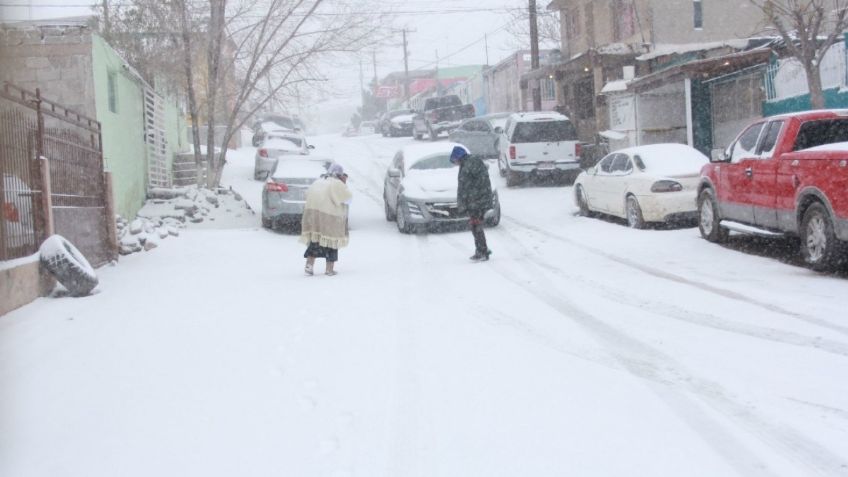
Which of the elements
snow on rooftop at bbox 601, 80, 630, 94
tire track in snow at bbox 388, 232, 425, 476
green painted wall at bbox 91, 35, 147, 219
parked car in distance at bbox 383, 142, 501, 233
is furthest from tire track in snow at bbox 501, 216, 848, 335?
snow on rooftop at bbox 601, 80, 630, 94

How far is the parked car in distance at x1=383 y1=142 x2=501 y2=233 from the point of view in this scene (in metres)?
15.4

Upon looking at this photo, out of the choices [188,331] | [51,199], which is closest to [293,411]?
[188,331]

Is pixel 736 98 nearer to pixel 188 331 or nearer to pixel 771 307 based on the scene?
pixel 771 307

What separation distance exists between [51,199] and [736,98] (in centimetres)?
1581

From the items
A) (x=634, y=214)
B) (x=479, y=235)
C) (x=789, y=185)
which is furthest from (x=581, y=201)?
(x=789, y=185)

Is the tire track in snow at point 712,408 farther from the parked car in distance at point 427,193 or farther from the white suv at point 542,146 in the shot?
the white suv at point 542,146

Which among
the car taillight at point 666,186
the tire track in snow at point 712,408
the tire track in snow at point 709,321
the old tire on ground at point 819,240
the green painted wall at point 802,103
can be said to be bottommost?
the tire track in snow at point 712,408

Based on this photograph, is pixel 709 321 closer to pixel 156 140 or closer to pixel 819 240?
pixel 819 240

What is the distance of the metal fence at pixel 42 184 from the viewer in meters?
8.90

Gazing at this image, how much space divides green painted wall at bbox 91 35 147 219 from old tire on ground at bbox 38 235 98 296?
17.5ft

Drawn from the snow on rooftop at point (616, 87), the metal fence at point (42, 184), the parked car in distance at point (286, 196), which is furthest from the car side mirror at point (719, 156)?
the snow on rooftop at point (616, 87)

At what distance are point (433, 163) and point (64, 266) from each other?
9.04 m

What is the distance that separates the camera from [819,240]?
364 inches

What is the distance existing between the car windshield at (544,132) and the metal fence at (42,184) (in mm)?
12148
